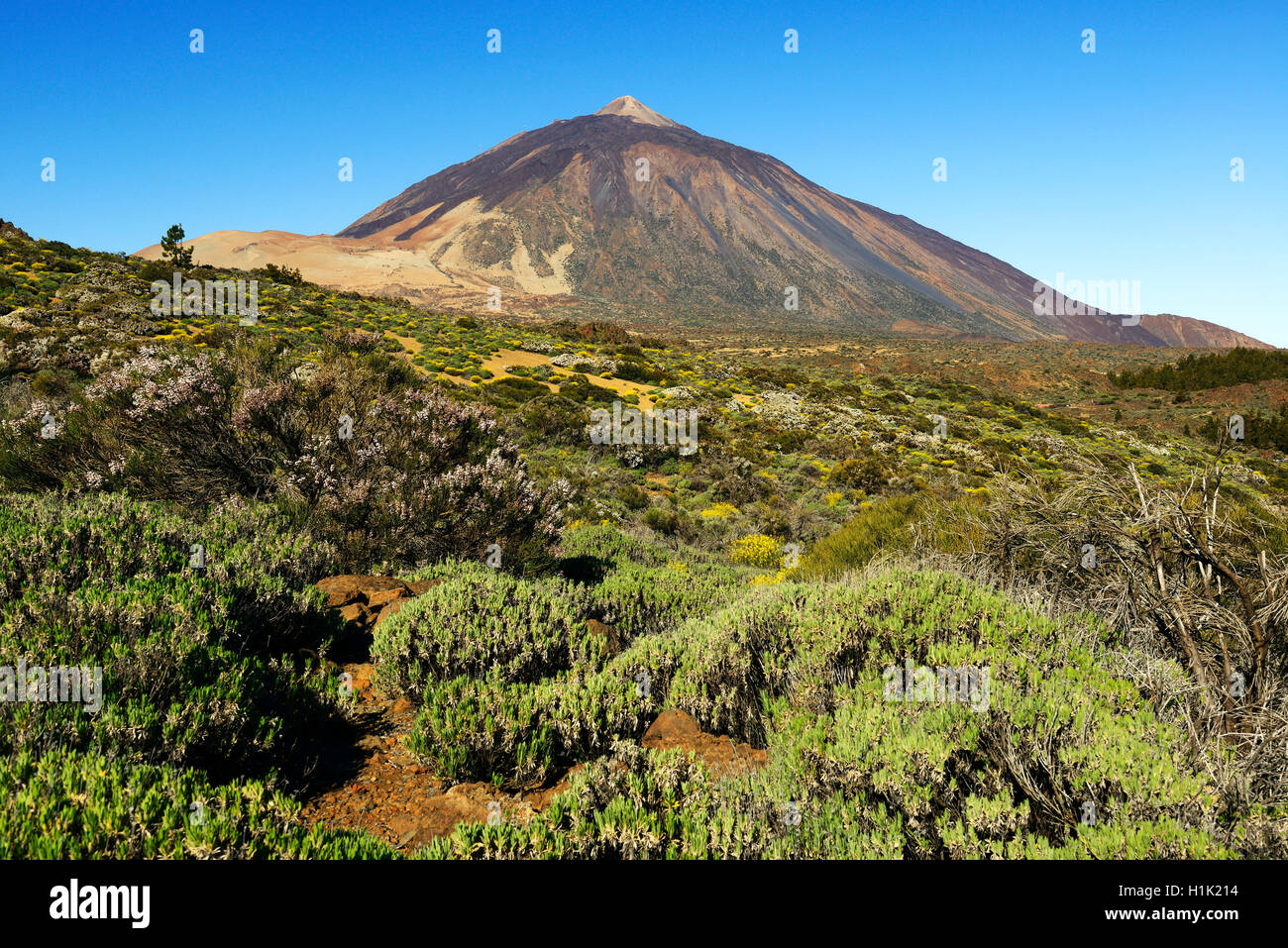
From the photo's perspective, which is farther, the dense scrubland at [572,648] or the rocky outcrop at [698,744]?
the rocky outcrop at [698,744]

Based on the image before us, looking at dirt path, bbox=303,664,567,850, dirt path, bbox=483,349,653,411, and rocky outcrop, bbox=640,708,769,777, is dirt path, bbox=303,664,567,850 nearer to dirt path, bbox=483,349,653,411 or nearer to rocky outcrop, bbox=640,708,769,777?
rocky outcrop, bbox=640,708,769,777

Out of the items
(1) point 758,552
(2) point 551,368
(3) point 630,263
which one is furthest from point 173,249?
(3) point 630,263

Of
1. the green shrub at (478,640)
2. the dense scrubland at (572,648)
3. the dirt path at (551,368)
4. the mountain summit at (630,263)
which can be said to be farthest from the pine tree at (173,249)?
the mountain summit at (630,263)

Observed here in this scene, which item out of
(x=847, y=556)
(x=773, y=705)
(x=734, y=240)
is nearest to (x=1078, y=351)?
(x=847, y=556)

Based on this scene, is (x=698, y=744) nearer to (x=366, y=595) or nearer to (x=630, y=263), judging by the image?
(x=366, y=595)

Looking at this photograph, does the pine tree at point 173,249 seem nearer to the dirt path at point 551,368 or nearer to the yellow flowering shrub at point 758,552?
the dirt path at point 551,368

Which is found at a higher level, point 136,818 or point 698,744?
point 136,818
